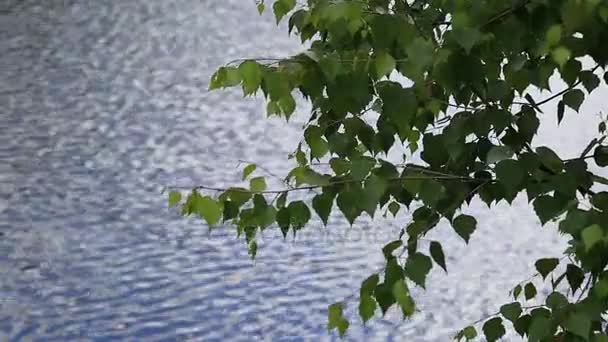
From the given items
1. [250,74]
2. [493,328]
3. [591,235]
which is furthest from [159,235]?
[591,235]

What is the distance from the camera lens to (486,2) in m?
1.04

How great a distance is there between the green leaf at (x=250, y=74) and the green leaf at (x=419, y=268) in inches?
10.2

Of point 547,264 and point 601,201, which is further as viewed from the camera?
point 547,264

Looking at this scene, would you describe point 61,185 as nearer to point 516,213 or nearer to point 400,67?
point 516,213

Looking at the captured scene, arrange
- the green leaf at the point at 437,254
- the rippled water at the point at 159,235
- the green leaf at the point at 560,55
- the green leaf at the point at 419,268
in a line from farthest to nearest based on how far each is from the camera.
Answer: the rippled water at the point at 159,235 → the green leaf at the point at 437,254 → the green leaf at the point at 419,268 → the green leaf at the point at 560,55

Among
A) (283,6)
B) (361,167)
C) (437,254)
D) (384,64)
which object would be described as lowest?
(437,254)

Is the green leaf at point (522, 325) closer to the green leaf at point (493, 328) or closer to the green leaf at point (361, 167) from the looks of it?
the green leaf at point (493, 328)

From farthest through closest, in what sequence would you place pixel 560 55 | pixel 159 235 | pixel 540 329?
pixel 159 235 → pixel 540 329 → pixel 560 55

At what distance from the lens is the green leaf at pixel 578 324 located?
1.07m

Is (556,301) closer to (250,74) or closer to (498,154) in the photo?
(498,154)

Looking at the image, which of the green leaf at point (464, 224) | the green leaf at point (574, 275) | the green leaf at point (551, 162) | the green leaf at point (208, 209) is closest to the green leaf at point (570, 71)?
the green leaf at point (551, 162)

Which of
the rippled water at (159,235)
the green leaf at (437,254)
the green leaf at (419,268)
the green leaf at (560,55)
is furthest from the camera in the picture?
the rippled water at (159,235)

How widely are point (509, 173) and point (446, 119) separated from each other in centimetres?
19

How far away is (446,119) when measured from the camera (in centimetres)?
131
